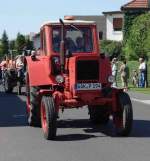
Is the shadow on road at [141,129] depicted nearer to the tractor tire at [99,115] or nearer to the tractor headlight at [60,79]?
the tractor tire at [99,115]

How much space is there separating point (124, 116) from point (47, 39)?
2.78m

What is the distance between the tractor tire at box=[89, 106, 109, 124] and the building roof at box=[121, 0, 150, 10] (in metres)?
44.4

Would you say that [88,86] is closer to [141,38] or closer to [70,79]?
[70,79]

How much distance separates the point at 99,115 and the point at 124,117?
7.43 ft

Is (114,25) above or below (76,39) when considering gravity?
above

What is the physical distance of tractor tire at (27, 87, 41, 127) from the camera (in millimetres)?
15484

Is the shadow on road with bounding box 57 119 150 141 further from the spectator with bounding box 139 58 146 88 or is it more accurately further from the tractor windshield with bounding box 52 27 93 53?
Answer: the spectator with bounding box 139 58 146 88

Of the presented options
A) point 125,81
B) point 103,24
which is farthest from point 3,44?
point 125,81

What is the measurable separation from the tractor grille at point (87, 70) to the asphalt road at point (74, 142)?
4.10 ft

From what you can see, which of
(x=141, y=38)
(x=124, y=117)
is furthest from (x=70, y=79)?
(x=141, y=38)

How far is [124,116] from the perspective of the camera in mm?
14094

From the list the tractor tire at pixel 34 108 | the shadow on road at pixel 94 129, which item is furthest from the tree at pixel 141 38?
the tractor tire at pixel 34 108

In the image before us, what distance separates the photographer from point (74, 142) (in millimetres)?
13336

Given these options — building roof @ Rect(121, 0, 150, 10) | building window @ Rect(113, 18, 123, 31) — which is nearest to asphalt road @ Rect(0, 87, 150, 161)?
building roof @ Rect(121, 0, 150, 10)
